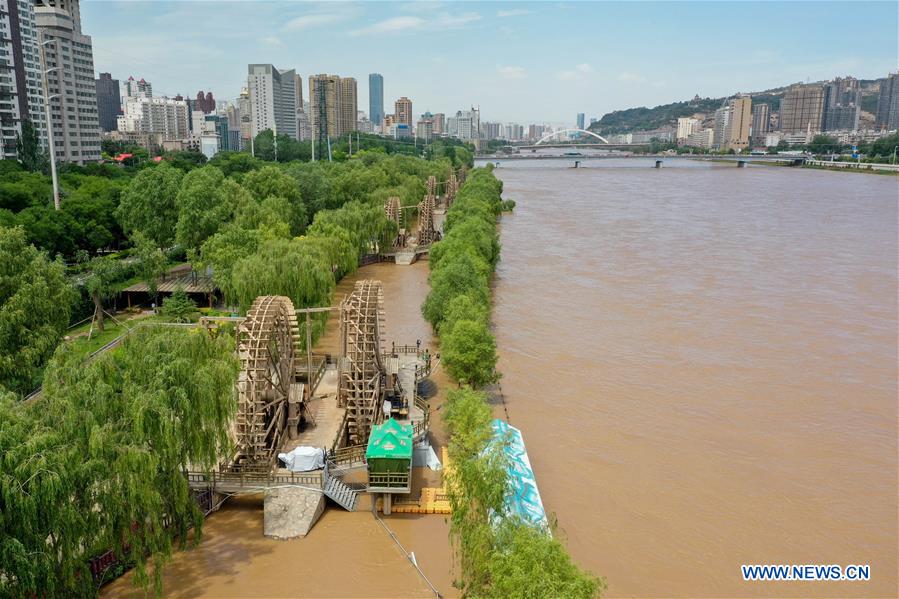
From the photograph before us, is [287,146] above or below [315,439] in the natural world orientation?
above

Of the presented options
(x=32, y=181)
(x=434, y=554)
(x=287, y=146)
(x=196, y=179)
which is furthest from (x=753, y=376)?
(x=287, y=146)

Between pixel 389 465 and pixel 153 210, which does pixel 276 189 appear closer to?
pixel 153 210

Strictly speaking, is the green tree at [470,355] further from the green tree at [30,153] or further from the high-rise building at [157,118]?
the high-rise building at [157,118]

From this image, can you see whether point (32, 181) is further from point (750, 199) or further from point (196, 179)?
point (750, 199)

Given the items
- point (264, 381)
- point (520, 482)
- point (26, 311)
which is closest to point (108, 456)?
point (264, 381)

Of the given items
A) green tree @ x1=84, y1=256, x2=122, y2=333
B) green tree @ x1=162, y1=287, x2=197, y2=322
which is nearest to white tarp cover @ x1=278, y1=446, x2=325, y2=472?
green tree @ x1=162, y1=287, x2=197, y2=322
